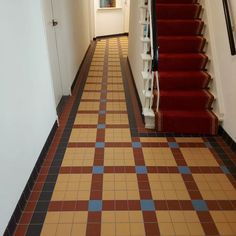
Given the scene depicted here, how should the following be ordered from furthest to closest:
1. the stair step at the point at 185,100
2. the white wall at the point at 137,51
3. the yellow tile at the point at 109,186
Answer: the white wall at the point at 137,51 → the stair step at the point at 185,100 → the yellow tile at the point at 109,186

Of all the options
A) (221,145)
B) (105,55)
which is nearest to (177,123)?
(221,145)

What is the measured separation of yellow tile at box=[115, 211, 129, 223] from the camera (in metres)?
1.90

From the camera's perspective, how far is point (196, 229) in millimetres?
1845

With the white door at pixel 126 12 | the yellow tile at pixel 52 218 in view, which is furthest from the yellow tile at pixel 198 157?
the white door at pixel 126 12

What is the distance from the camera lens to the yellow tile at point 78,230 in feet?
5.87

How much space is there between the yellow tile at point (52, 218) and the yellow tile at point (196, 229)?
103 cm

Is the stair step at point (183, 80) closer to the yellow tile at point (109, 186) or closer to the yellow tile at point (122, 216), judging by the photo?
the yellow tile at point (109, 186)

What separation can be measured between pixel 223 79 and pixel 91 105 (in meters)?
1.94

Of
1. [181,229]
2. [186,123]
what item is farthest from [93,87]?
[181,229]

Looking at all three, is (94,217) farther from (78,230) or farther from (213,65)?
(213,65)

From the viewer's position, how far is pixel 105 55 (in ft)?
22.2

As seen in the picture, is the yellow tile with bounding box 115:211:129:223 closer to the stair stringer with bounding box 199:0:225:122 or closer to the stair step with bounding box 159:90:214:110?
the stair step with bounding box 159:90:214:110

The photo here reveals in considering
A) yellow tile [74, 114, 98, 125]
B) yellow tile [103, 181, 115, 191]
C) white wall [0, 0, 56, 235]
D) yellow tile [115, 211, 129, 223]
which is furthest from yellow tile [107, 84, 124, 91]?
yellow tile [115, 211, 129, 223]

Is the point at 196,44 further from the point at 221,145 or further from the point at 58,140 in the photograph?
the point at 58,140
